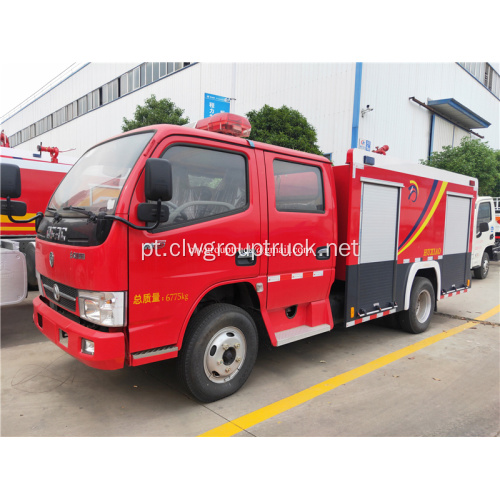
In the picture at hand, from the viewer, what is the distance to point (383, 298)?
4.95 metres

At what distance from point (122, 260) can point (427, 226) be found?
15.0 ft

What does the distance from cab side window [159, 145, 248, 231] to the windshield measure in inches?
12.6

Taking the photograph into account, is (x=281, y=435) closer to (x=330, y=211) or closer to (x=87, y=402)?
(x=87, y=402)

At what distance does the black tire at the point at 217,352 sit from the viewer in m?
3.18

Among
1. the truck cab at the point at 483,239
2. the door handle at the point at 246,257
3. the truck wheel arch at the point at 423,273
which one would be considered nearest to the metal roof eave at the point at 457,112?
the truck cab at the point at 483,239

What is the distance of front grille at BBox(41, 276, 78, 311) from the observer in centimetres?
301

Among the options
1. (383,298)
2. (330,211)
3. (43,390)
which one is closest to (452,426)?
(383,298)

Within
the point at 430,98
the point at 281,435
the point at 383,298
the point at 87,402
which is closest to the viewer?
the point at 281,435

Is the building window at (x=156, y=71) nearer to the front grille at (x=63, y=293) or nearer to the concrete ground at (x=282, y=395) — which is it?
the concrete ground at (x=282, y=395)

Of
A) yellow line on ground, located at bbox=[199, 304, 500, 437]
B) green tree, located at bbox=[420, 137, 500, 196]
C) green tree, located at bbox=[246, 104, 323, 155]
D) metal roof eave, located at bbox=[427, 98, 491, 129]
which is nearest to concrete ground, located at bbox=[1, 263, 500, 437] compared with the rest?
yellow line on ground, located at bbox=[199, 304, 500, 437]

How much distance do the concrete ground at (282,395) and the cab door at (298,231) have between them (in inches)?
36.9

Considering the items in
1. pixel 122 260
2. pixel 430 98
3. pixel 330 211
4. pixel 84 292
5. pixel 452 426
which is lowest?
pixel 452 426

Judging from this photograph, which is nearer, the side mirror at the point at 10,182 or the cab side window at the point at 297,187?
the side mirror at the point at 10,182

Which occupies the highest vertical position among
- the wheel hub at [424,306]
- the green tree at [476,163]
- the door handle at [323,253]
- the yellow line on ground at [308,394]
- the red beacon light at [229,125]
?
the green tree at [476,163]
